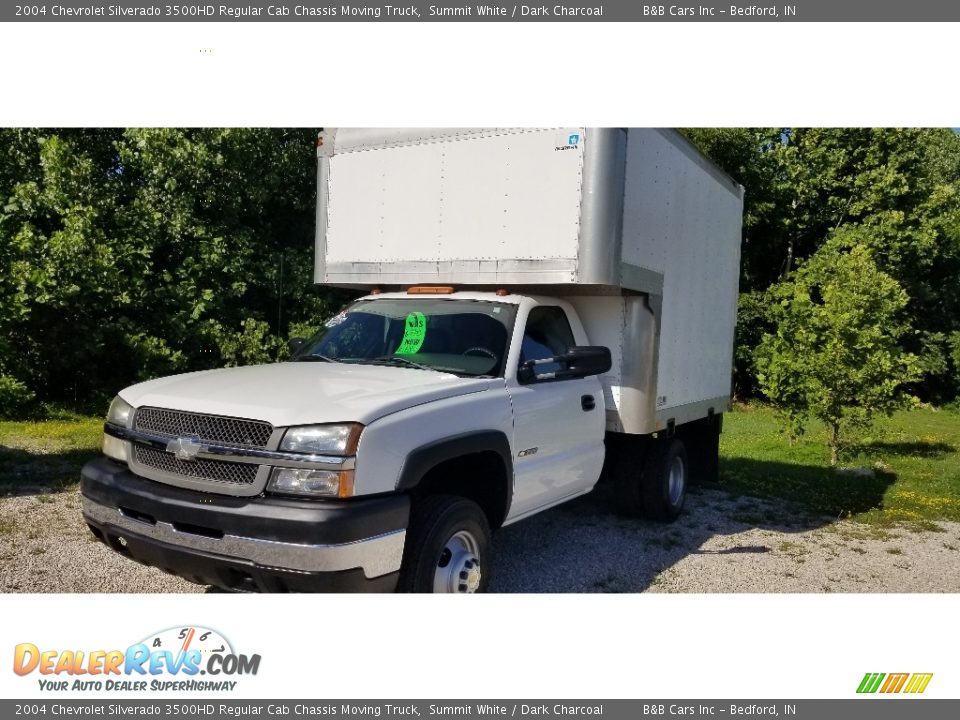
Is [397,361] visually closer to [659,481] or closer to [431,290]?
[431,290]

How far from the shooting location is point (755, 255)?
2914 cm

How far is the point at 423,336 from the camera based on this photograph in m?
5.33

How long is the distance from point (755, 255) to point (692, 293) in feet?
77.0

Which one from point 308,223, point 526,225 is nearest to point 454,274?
point 526,225

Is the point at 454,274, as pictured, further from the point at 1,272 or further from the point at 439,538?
the point at 1,272

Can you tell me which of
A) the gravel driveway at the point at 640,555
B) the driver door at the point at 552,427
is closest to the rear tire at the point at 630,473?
the gravel driveway at the point at 640,555

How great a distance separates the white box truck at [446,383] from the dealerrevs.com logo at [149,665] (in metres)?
0.32

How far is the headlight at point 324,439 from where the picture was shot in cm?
359

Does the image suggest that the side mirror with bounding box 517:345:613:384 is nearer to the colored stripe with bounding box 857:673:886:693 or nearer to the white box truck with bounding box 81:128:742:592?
the white box truck with bounding box 81:128:742:592

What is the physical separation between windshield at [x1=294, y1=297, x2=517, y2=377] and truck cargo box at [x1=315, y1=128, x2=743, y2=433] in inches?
16.4

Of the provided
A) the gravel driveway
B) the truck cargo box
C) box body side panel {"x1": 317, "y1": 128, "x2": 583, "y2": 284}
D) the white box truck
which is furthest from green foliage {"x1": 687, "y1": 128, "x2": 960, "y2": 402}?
box body side panel {"x1": 317, "y1": 128, "x2": 583, "y2": 284}

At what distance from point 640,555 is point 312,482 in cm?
367

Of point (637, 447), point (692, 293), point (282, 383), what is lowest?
point (637, 447)
